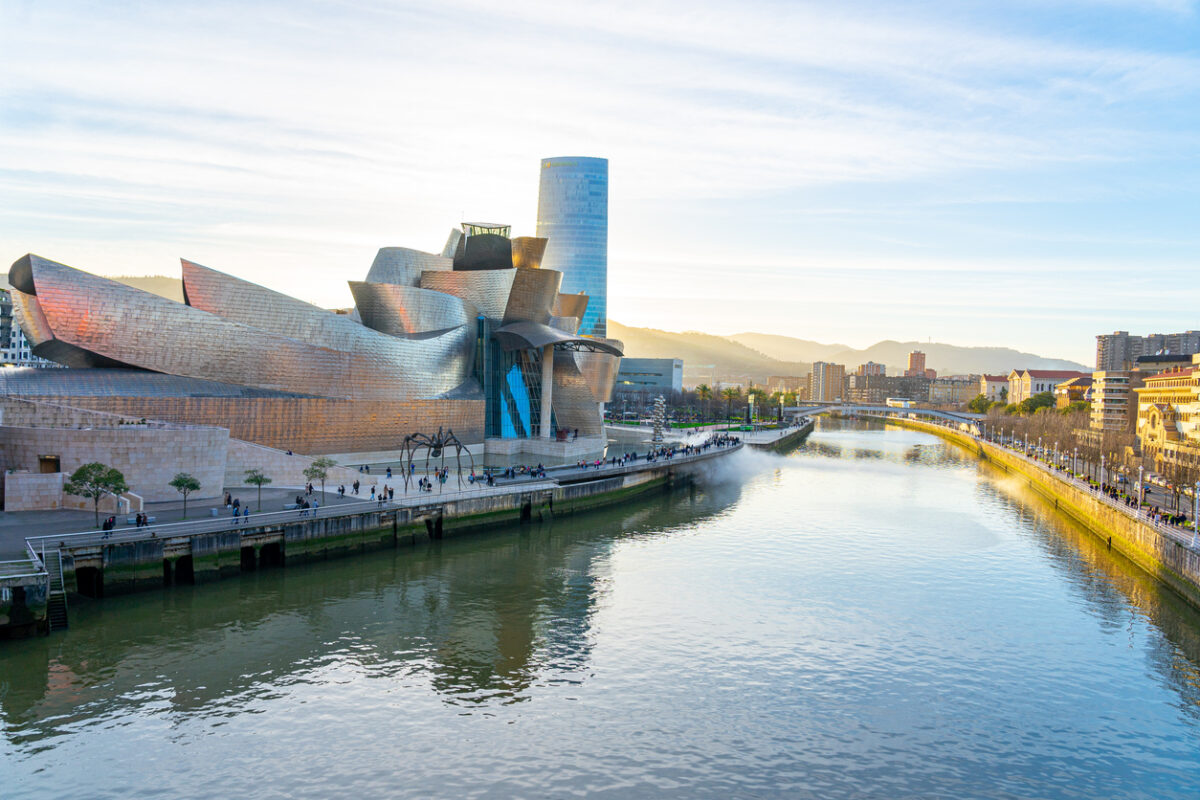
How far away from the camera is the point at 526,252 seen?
53.2 m

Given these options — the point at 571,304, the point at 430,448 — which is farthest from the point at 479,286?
the point at 430,448

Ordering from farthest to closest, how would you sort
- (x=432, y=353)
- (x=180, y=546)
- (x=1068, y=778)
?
(x=432, y=353), (x=180, y=546), (x=1068, y=778)

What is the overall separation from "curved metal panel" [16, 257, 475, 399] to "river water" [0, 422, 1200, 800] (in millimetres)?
12499

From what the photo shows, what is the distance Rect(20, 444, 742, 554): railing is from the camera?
20781 mm

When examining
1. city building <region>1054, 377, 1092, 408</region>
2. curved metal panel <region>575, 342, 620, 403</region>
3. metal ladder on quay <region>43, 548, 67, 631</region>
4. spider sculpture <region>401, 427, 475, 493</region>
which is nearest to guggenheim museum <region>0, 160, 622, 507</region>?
curved metal panel <region>575, 342, 620, 403</region>

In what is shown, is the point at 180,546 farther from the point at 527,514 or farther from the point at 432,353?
the point at 432,353

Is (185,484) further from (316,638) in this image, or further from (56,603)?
(316,638)

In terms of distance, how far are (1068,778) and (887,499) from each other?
32549 millimetres

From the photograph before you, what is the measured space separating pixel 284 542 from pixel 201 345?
12860 millimetres

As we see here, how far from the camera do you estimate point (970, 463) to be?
72.4 m

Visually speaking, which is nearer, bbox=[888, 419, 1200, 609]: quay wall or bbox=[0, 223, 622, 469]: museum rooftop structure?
bbox=[888, 419, 1200, 609]: quay wall

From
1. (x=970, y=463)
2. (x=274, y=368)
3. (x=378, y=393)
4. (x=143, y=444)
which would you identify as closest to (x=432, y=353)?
(x=378, y=393)

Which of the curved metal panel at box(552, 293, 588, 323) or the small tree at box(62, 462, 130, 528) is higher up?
the curved metal panel at box(552, 293, 588, 323)

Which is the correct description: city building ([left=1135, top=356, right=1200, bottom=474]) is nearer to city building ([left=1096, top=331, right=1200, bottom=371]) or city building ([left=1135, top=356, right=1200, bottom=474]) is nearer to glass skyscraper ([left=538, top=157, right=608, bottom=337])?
city building ([left=1096, top=331, right=1200, bottom=371])
